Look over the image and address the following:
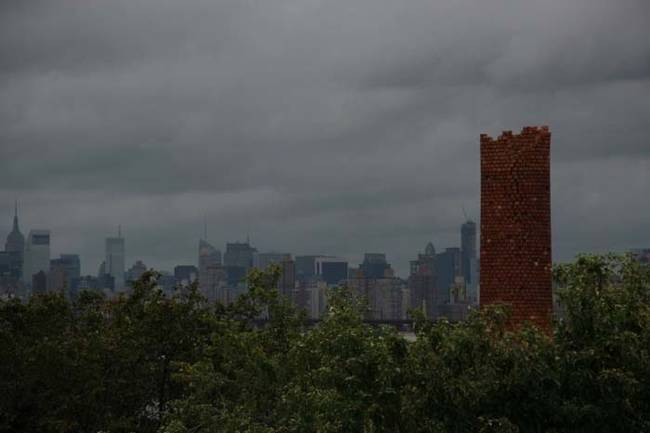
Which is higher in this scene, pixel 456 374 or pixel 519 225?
pixel 519 225

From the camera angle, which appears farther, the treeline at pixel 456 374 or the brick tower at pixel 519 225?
the brick tower at pixel 519 225

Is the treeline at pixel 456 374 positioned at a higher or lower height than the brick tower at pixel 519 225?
lower

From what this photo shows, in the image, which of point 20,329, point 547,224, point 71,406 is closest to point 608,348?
point 547,224

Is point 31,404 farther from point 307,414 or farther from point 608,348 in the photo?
point 608,348

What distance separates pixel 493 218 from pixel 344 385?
6780 mm

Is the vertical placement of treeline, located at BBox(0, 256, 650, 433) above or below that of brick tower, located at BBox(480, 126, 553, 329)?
below

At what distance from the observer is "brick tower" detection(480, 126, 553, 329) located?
31.9m

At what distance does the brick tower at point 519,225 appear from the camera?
3188cm

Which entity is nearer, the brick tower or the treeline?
the treeline

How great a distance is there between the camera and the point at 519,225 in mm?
32094

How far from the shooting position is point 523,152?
105 ft

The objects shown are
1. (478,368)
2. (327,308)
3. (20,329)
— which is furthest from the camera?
(20,329)

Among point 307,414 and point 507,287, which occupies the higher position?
point 507,287

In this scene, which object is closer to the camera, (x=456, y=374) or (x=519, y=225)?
(x=456, y=374)
